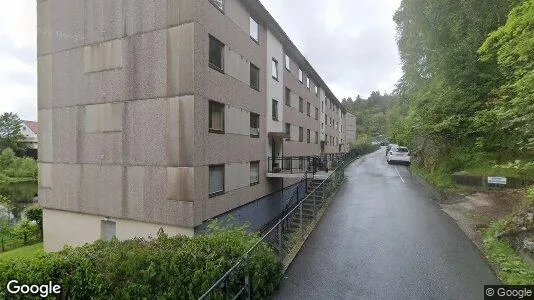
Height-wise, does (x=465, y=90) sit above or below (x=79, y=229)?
above

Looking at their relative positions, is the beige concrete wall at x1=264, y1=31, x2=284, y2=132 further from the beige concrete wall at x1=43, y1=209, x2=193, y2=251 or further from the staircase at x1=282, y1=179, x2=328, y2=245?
the beige concrete wall at x1=43, y1=209, x2=193, y2=251

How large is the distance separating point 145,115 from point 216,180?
388 centimetres

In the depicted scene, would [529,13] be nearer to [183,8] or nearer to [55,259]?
[183,8]

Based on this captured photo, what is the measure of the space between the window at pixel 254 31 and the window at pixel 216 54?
11.6ft

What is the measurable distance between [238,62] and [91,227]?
33.2 feet

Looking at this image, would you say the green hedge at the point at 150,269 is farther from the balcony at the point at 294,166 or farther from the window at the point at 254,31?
the window at the point at 254,31

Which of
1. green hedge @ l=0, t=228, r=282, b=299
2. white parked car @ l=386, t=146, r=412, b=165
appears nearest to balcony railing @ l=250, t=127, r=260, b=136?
green hedge @ l=0, t=228, r=282, b=299

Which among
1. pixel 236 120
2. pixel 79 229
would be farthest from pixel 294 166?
pixel 79 229

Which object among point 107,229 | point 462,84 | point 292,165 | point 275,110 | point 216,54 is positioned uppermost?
point 216,54

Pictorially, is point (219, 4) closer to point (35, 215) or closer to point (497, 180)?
point (497, 180)

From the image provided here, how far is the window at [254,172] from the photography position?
16184 millimetres

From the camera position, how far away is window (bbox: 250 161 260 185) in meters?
16.2

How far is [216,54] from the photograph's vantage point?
42.5 ft

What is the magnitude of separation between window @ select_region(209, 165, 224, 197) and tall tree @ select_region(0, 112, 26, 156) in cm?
6984
